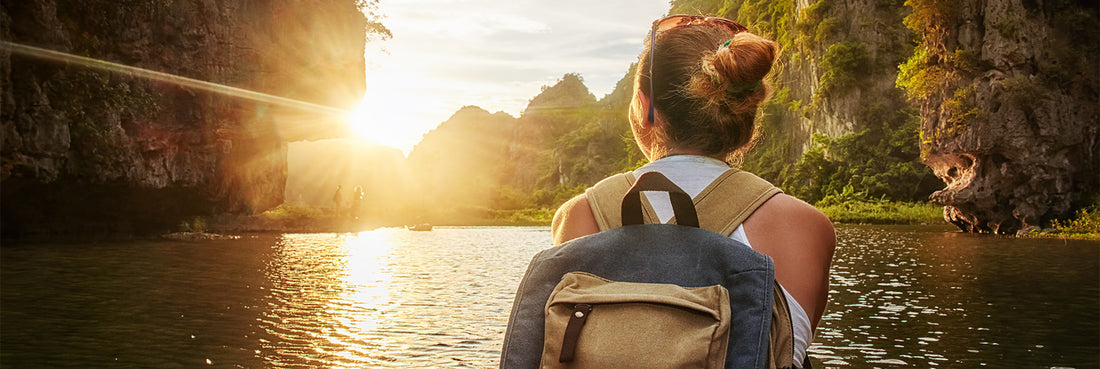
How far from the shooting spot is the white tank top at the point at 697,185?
152 centimetres

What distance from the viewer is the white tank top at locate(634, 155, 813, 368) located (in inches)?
59.9

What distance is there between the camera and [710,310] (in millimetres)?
1366

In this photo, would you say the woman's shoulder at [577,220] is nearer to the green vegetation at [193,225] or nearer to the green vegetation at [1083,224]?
the green vegetation at [1083,224]

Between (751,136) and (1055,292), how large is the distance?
33.4ft

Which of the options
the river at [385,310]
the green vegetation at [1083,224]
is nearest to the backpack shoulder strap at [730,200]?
the river at [385,310]

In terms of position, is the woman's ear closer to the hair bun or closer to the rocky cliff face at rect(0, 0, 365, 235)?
the hair bun

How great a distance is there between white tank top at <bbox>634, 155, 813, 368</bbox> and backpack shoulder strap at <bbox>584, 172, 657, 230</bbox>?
0.03 meters

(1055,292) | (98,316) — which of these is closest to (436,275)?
(98,316)

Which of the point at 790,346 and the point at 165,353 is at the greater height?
the point at 790,346

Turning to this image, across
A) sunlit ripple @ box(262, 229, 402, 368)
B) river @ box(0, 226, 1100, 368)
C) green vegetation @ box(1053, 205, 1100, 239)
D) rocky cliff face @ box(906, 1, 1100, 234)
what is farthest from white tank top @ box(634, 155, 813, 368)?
rocky cliff face @ box(906, 1, 1100, 234)

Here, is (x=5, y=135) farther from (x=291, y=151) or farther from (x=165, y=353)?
(x=291, y=151)

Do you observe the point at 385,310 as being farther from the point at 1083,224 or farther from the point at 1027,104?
the point at 1027,104

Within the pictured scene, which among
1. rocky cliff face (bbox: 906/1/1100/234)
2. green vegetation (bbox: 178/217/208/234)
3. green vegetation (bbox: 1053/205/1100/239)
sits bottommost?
green vegetation (bbox: 178/217/208/234)

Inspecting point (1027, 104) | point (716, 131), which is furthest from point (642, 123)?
point (1027, 104)
